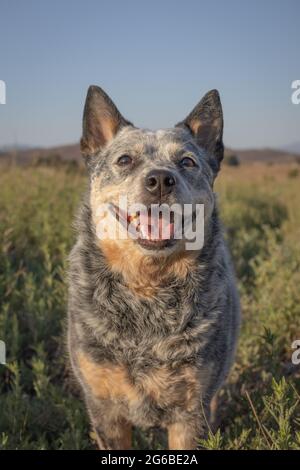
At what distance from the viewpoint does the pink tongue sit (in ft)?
9.19

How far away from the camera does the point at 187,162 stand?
3.11 metres

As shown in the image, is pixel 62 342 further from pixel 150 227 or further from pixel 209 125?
pixel 209 125

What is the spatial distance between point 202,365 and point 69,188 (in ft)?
15.1

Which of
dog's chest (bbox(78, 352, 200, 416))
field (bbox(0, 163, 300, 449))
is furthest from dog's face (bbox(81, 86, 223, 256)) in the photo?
field (bbox(0, 163, 300, 449))

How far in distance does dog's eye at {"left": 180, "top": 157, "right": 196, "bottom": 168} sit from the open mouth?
0.43m

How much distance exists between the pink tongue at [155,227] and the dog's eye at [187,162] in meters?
0.44

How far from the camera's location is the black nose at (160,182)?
2725 millimetres

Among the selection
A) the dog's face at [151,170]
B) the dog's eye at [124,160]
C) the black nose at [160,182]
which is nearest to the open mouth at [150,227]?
the dog's face at [151,170]

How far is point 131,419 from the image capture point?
2.84 metres

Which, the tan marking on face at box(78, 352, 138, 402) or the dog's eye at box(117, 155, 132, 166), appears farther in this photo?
the dog's eye at box(117, 155, 132, 166)

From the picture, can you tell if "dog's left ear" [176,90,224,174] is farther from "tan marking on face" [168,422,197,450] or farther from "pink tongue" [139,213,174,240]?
"tan marking on face" [168,422,197,450]

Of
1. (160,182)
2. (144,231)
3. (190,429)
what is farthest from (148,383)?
(160,182)

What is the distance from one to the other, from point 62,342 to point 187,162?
68.7 inches
